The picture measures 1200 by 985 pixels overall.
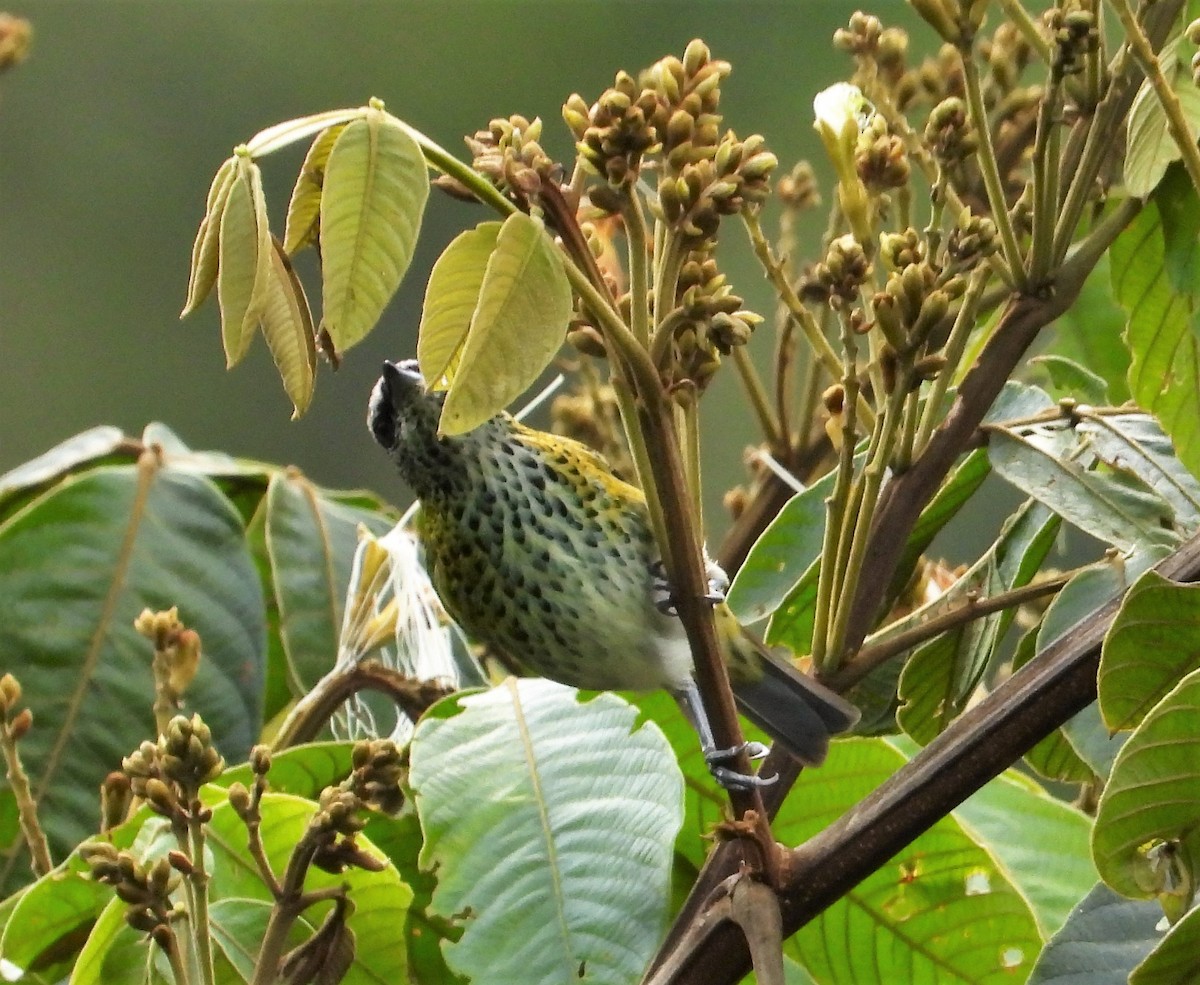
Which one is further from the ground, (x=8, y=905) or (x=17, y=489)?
(x=17, y=489)

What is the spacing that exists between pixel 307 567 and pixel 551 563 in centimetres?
25

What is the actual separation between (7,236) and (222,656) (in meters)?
7.86

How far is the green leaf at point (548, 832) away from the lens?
1085mm

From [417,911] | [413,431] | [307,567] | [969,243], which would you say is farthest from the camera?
[413,431]

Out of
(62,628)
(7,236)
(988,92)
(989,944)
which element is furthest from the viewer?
(7,236)

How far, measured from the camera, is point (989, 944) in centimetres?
125

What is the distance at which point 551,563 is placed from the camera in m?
1.70

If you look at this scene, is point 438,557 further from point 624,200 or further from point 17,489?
point 624,200

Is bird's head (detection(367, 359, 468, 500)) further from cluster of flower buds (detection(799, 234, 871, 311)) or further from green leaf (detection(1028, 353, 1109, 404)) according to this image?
cluster of flower buds (detection(799, 234, 871, 311))

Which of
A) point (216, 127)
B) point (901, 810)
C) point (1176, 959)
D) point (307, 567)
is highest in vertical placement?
point (216, 127)

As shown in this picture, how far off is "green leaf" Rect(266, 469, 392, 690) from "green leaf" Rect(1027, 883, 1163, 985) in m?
0.82

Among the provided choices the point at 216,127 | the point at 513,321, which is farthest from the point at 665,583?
the point at 216,127

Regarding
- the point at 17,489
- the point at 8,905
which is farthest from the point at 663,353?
the point at 17,489

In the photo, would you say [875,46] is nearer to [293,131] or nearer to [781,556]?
[781,556]
